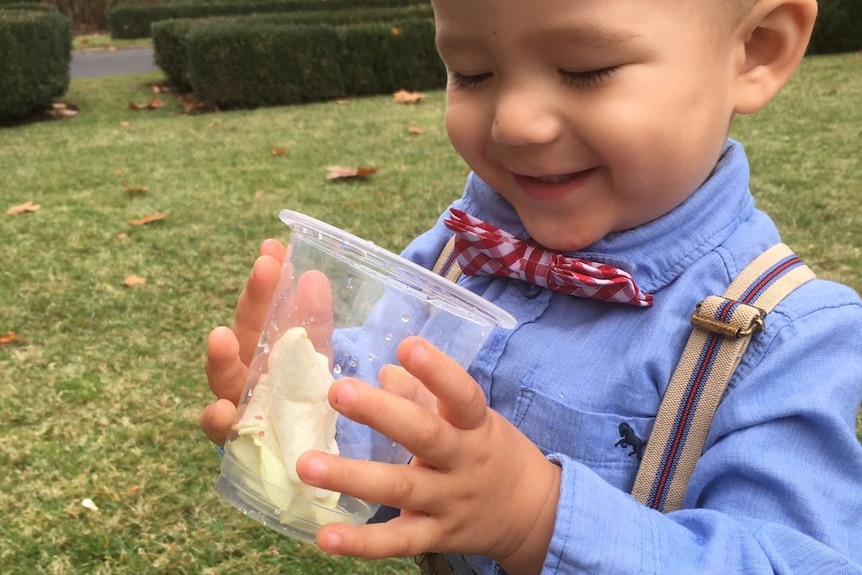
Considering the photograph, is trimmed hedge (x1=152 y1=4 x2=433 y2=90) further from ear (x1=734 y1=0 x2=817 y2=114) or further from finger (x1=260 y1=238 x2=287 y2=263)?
ear (x1=734 y1=0 x2=817 y2=114)

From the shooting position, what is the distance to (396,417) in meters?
0.81

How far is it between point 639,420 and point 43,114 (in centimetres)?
Answer: 874

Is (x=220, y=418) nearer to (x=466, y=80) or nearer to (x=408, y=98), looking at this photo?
(x=466, y=80)

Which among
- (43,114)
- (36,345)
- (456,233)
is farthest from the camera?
(43,114)

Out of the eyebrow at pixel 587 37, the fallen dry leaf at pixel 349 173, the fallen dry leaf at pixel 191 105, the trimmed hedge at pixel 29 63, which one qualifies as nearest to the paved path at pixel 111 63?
the trimmed hedge at pixel 29 63

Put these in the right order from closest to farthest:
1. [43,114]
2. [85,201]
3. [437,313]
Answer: [437,313] → [85,201] → [43,114]

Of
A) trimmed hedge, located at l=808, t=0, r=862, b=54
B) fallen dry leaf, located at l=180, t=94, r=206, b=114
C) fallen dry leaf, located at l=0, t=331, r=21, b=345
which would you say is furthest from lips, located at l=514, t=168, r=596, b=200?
trimmed hedge, located at l=808, t=0, r=862, b=54

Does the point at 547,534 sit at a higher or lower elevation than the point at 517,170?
lower

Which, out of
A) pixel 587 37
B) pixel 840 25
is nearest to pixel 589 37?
pixel 587 37

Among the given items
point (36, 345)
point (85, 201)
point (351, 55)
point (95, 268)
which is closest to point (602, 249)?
point (36, 345)

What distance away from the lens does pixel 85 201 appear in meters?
4.71

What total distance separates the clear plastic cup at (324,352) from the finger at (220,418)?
0.32 feet

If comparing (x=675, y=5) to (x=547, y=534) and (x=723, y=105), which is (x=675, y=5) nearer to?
(x=723, y=105)

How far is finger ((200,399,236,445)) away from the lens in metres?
1.16
